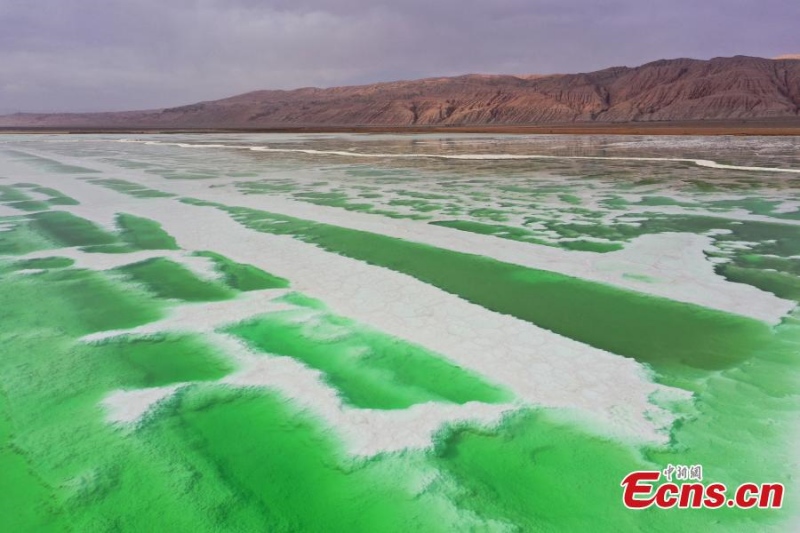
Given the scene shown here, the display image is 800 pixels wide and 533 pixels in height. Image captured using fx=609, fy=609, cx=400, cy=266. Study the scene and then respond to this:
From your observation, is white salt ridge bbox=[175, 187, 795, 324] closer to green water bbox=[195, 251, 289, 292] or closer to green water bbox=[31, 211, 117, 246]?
green water bbox=[195, 251, 289, 292]

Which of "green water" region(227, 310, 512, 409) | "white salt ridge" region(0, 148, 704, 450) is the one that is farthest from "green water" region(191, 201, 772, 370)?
"green water" region(227, 310, 512, 409)

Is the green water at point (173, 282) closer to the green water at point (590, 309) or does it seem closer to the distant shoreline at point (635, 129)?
the green water at point (590, 309)

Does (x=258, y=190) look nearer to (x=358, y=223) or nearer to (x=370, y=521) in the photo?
(x=358, y=223)

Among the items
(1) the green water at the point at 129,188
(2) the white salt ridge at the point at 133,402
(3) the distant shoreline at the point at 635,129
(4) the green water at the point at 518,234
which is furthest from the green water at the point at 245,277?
(3) the distant shoreline at the point at 635,129

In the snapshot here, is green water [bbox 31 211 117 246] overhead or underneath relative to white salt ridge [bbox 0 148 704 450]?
underneath

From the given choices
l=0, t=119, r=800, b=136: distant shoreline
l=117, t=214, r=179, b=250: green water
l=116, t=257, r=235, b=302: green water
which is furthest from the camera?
l=0, t=119, r=800, b=136: distant shoreline

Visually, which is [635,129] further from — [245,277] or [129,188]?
[245,277]

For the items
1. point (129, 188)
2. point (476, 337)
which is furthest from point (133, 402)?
point (129, 188)

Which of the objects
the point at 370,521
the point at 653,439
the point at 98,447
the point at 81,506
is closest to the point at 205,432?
the point at 98,447
